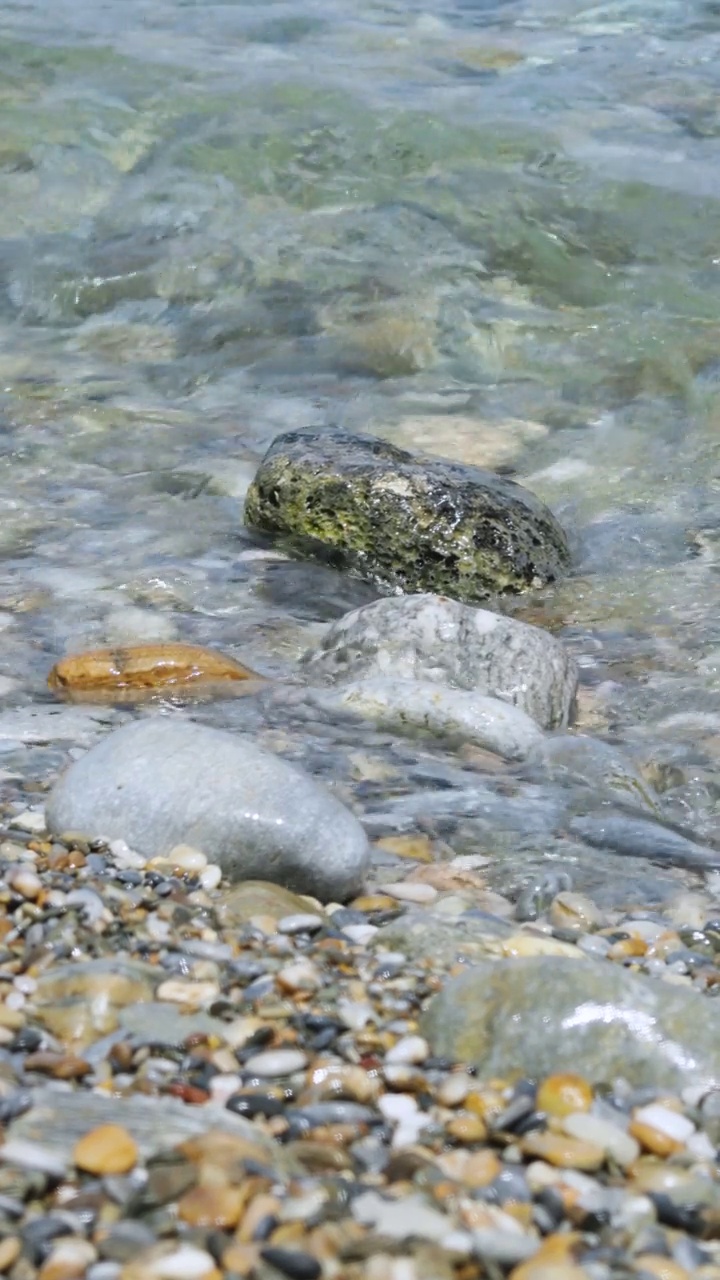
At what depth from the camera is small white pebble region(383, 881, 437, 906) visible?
3158mm

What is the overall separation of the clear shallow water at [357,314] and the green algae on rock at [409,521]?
157 mm

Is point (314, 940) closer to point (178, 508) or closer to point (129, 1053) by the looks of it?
point (129, 1053)

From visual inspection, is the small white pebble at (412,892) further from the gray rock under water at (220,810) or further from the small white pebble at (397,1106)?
the small white pebble at (397,1106)

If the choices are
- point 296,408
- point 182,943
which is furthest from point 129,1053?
point 296,408

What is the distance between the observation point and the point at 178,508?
19.8 feet

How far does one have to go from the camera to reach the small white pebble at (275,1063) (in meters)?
2.20

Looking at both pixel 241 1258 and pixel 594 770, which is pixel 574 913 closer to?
pixel 594 770

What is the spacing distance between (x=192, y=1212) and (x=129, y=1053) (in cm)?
47

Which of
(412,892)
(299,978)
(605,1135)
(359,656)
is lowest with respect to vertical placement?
(359,656)

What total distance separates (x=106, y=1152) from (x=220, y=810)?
47.4 inches

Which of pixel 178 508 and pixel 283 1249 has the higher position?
pixel 283 1249

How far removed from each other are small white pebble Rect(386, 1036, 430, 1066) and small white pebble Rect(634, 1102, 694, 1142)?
34 centimetres

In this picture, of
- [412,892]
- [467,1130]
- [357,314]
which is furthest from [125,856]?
[357,314]

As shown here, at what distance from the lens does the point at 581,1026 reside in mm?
2219
